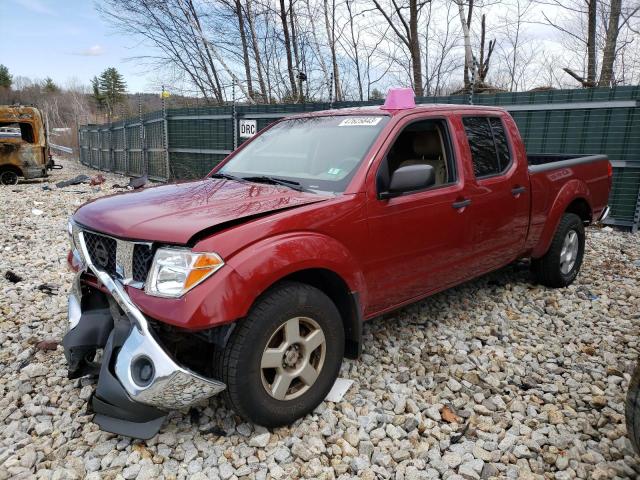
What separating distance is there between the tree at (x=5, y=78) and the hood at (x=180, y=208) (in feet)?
296

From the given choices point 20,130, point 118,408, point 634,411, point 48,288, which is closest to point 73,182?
point 20,130

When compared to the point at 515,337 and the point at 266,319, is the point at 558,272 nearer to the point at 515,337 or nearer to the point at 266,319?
the point at 515,337

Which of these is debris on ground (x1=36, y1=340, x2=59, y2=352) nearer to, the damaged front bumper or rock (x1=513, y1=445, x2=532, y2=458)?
the damaged front bumper

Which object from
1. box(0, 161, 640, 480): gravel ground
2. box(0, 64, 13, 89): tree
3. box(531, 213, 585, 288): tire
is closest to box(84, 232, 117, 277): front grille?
box(0, 161, 640, 480): gravel ground

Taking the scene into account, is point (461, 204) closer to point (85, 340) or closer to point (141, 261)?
point (141, 261)

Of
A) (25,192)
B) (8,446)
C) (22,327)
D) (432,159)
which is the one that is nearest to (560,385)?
(432,159)

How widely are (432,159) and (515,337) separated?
1.61 meters

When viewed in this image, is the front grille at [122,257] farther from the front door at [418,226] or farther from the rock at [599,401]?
the rock at [599,401]

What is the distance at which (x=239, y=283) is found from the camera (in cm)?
222

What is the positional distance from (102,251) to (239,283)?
0.93 metres

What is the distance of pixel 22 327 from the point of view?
12.9 feet

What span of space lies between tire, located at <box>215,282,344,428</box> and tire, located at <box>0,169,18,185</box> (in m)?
15.5

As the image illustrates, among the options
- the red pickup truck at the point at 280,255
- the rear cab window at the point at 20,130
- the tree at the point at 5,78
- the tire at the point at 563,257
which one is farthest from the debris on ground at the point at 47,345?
the tree at the point at 5,78

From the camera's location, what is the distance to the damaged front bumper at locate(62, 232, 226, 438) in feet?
7.13
